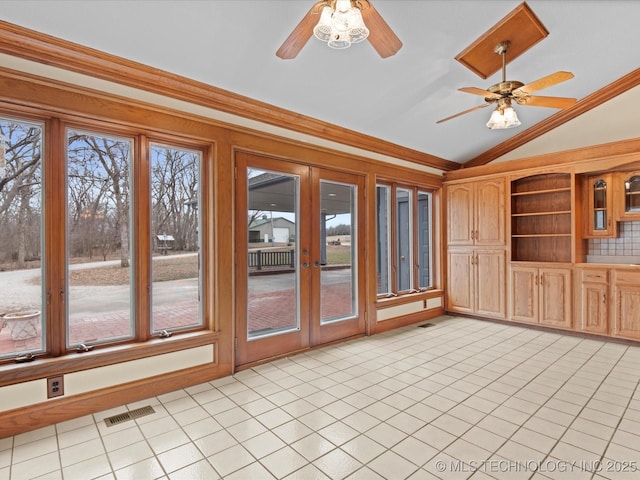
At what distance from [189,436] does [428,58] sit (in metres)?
3.72

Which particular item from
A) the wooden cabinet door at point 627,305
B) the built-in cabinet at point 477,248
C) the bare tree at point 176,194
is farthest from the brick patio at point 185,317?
the wooden cabinet door at point 627,305

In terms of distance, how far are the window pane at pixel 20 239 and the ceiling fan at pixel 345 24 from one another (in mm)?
2105

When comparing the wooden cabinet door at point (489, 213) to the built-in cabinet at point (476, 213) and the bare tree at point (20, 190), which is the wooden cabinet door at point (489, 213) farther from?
the bare tree at point (20, 190)

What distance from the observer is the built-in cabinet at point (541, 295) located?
14.9 feet

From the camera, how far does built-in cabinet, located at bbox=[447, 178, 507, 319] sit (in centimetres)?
513

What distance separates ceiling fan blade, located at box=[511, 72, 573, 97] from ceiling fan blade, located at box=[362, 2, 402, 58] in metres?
1.35

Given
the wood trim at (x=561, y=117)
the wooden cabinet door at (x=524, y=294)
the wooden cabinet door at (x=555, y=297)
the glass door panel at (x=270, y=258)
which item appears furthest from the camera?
the wooden cabinet door at (x=524, y=294)

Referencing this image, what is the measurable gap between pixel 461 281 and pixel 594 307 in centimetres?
171

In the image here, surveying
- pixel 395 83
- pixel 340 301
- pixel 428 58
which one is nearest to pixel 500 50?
pixel 428 58

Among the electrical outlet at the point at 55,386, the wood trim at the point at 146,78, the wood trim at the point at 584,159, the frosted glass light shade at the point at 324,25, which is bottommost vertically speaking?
the electrical outlet at the point at 55,386

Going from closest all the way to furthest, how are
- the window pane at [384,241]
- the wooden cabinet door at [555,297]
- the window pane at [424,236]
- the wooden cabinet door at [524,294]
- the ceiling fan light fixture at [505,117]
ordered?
the ceiling fan light fixture at [505,117]
the wooden cabinet door at [555,297]
the wooden cabinet door at [524,294]
the window pane at [384,241]
the window pane at [424,236]

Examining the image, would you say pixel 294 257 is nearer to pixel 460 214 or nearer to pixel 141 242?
pixel 141 242

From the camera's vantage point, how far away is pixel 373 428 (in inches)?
92.4

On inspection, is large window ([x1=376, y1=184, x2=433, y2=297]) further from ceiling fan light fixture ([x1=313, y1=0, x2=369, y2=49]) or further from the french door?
ceiling fan light fixture ([x1=313, y1=0, x2=369, y2=49])
